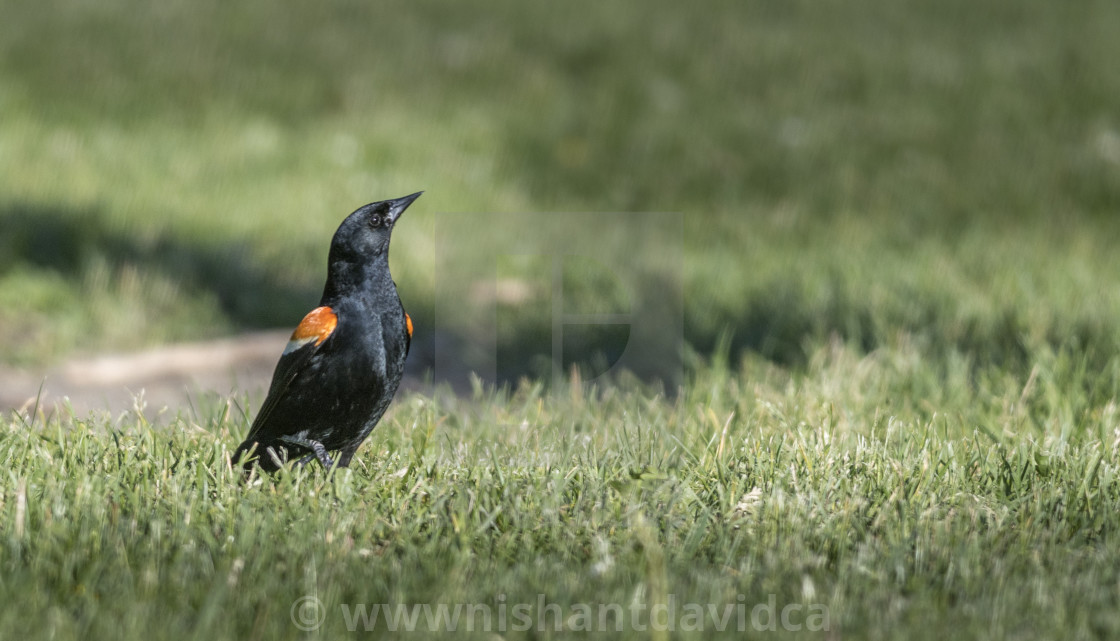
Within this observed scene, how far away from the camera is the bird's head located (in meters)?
2.96

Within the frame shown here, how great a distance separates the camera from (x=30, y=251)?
6699 millimetres

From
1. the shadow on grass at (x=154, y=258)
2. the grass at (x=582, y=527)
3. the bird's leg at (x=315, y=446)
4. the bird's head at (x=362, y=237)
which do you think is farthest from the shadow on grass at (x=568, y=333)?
the bird's head at (x=362, y=237)

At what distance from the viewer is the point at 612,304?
646 cm

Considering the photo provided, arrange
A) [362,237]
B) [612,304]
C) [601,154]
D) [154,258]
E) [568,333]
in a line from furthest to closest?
1. [601,154]
2. [154,258]
3. [612,304]
4. [568,333]
5. [362,237]

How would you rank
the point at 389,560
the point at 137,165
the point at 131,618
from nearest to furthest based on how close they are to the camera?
the point at 131,618, the point at 389,560, the point at 137,165

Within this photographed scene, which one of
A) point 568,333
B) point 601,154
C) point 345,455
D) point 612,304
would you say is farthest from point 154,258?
point 345,455

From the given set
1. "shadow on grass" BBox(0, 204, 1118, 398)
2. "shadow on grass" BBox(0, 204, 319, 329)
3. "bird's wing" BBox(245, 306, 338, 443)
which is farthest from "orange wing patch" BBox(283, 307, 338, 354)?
"shadow on grass" BBox(0, 204, 319, 329)

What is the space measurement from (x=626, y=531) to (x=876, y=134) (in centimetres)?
739

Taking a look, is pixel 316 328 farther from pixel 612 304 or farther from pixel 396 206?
pixel 612 304

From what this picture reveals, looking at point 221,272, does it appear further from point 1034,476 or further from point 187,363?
point 1034,476

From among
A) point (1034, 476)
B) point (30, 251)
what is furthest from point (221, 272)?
point (1034, 476)

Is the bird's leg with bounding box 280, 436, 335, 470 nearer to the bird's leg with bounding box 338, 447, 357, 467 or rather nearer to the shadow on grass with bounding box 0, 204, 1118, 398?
the bird's leg with bounding box 338, 447, 357, 467

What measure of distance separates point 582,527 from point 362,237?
0.99 meters

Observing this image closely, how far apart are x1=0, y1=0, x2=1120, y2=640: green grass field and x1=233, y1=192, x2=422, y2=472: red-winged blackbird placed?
18 cm
